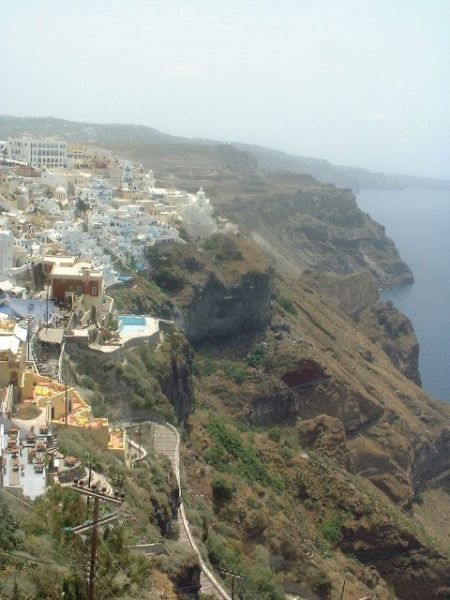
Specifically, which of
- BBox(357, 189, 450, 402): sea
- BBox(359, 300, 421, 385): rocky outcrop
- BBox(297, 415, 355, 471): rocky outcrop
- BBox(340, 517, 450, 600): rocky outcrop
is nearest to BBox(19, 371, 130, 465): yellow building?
BBox(340, 517, 450, 600): rocky outcrop

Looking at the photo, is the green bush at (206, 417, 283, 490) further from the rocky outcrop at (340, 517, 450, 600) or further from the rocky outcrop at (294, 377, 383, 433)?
the rocky outcrop at (294, 377, 383, 433)

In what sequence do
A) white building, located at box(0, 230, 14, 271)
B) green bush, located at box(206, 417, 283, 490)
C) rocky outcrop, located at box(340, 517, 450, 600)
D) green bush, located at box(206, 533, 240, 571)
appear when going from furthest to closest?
rocky outcrop, located at box(340, 517, 450, 600) < green bush, located at box(206, 417, 283, 490) < white building, located at box(0, 230, 14, 271) < green bush, located at box(206, 533, 240, 571)

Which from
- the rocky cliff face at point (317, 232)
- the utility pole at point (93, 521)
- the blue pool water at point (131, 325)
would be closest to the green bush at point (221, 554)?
the blue pool water at point (131, 325)

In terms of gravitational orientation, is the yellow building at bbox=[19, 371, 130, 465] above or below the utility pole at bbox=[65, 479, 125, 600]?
below

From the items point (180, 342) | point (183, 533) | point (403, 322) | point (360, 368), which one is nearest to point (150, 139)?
point (403, 322)

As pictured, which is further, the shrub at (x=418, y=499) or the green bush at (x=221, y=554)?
the shrub at (x=418, y=499)

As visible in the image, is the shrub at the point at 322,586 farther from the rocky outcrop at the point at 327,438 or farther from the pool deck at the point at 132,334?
the rocky outcrop at the point at 327,438
